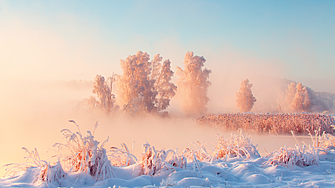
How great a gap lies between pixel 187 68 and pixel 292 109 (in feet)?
45.8

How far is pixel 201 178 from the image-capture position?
7.17ft

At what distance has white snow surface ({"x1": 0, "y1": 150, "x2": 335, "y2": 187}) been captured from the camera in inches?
78.4

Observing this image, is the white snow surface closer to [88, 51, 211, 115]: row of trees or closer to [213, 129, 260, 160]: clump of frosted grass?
Answer: [213, 129, 260, 160]: clump of frosted grass

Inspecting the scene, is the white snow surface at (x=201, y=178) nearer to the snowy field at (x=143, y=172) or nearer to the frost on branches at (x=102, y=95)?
the snowy field at (x=143, y=172)

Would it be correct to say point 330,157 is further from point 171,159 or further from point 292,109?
point 292,109

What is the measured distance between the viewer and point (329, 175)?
8.21 feet

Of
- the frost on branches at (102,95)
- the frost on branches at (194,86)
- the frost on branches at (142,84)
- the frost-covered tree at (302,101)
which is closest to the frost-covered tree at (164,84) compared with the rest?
the frost on branches at (142,84)

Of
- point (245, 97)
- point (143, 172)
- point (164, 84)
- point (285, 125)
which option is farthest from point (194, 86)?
point (143, 172)

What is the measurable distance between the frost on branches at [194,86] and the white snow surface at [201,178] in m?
16.9

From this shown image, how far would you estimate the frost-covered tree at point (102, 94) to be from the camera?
12734mm

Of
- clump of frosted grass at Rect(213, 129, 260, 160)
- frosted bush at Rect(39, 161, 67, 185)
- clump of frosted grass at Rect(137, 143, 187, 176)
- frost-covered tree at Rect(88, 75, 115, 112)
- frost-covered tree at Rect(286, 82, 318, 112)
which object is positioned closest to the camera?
frosted bush at Rect(39, 161, 67, 185)

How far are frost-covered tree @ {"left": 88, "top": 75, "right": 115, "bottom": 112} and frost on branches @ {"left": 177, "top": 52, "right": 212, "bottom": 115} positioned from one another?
26.3ft

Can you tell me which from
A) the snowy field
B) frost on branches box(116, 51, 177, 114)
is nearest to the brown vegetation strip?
frost on branches box(116, 51, 177, 114)

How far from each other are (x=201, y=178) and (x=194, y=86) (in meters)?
17.8
